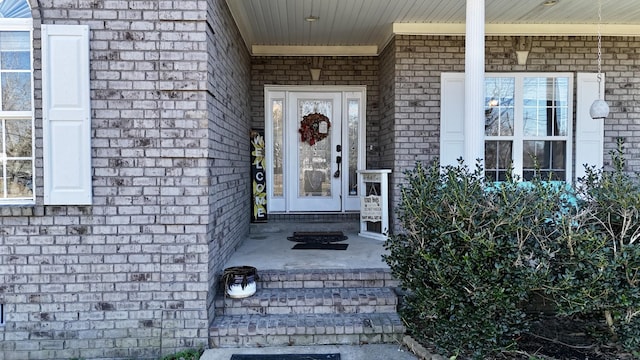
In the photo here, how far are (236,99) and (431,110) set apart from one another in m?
2.56

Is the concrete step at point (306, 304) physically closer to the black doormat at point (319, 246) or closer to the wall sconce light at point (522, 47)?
the black doormat at point (319, 246)

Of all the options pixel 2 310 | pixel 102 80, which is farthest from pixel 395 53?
pixel 2 310

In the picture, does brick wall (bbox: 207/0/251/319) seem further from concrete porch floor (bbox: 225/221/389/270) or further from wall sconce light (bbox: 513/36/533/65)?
wall sconce light (bbox: 513/36/533/65)

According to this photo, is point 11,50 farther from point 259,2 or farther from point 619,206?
point 619,206

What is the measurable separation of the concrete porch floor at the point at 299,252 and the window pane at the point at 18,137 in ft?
6.56

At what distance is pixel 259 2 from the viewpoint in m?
4.52

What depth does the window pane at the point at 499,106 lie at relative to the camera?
5363 mm

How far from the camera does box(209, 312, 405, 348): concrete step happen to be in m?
3.21

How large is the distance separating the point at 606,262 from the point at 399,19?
3.70m

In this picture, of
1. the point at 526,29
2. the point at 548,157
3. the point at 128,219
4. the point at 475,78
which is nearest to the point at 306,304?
the point at 128,219

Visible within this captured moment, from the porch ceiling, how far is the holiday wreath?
3.68ft

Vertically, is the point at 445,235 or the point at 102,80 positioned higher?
the point at 102,80

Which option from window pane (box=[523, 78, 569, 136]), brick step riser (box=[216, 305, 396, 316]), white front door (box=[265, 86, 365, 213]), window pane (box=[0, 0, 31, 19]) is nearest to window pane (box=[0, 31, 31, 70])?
window pane (box=[0, 0, 31, 19])

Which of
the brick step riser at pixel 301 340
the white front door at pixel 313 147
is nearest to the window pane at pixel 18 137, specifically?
the brick step riser at pixel 301 340
